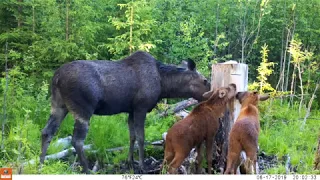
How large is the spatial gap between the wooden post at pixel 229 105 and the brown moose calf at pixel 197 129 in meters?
0.14

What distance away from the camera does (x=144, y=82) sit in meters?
4.76

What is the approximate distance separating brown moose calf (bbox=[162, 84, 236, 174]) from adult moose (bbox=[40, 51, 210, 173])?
782 mm

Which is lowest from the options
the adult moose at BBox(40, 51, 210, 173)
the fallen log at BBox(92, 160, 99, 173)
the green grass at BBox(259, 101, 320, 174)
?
the fallen log at BBox(92, 160, 99, 173)

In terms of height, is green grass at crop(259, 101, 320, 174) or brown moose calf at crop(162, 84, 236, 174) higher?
brown moose calf at crop(162, 84, 236, 174)

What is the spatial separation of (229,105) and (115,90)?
1.10 m

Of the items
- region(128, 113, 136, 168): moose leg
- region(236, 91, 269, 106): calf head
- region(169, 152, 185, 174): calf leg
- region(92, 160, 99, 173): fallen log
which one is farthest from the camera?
region(128, 113, 136, 168): moose leg

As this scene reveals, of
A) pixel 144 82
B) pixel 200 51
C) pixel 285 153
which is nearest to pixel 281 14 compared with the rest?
pixel 200 51

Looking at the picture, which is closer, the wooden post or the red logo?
the red logo

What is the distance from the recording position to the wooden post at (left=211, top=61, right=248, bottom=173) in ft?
13.9

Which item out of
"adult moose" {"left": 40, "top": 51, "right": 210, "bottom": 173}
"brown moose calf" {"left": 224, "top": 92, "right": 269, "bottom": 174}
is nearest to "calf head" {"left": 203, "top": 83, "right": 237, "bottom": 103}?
"brown moose calf" {"left": 224, "top": 92, "right": 269, "bottom": 174}

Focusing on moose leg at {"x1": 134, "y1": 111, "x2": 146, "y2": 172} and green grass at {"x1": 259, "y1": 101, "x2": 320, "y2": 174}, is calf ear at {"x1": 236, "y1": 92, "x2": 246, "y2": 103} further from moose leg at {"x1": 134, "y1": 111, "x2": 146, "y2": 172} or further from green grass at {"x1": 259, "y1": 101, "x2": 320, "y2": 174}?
moose leg at {"x1": 134, "y1": 111, "x2": 146, "y2": 172}

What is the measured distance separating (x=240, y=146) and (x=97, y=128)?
214 cm

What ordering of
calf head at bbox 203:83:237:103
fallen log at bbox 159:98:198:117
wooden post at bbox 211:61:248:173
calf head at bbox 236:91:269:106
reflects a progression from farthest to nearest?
fallen log at bbox 159:98:198:117
wooden post at bbox 211:61:248:173
calf head at bbox 203:83:237:103
calf head at bbox 236:91:269:106

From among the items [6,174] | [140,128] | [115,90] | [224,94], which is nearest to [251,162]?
[224,94]
